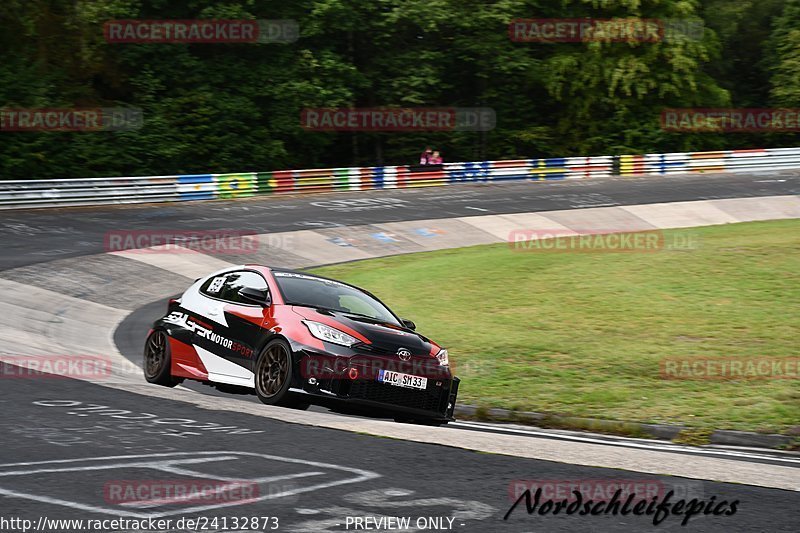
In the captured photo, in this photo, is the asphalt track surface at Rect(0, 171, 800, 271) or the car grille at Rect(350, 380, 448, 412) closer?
the car grille at Rect(350, 380, 448, 412)

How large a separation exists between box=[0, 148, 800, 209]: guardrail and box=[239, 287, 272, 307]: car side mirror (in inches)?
939

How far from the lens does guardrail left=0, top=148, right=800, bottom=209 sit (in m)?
33.3

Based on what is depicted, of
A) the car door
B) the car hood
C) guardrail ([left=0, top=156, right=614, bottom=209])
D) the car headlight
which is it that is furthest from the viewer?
guardrail ([left=0, top=156, right=614, bottom=209])

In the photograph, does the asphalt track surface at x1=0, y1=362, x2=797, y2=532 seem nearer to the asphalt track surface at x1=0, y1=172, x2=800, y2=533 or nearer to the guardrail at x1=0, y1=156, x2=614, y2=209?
the asphalt track surface at x1=0, y1=172, x2=800, y2=533

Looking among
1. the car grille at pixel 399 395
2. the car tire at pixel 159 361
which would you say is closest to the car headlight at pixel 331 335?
the car grille at pixel 399 395

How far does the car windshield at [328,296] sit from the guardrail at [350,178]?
23.7 metres

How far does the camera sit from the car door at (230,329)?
10352mm

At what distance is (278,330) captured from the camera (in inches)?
393

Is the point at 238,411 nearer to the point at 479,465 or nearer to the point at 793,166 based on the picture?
the point at 479,465

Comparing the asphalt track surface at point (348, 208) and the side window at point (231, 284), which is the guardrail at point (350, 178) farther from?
the side window at point (231, 284)

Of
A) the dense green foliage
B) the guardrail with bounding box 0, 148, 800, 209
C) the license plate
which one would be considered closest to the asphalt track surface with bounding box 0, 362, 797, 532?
the license plate

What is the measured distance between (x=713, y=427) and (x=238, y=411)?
4.89 meters

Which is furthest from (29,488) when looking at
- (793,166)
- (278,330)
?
(793,166)

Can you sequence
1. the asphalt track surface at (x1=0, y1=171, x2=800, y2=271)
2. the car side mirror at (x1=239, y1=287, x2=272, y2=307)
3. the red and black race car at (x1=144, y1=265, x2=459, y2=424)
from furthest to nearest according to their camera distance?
the asphalt track surface at (x1=0, y1=171, x2=800, y2=271) < the car side mirror at (x1=239, y1=287, x2=272, y2=307) < the red and black race car at (x1=144, y1=265, x2=459, y2=424)
